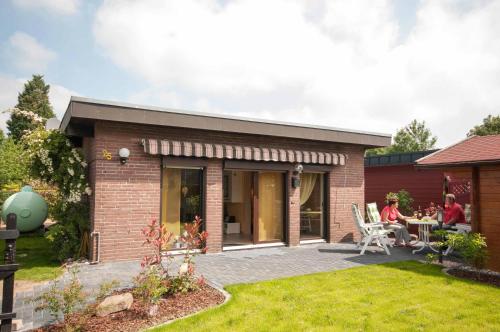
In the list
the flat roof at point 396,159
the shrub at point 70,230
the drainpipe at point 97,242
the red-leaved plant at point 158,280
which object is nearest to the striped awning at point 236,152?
the drainpipe at point 97,242

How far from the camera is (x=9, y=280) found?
408 centimetres

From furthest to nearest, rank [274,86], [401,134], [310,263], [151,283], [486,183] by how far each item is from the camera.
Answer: [401,134]
[274,86]
[310,263]
[486,183]
[151,283]

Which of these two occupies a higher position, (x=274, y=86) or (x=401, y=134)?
(x=401, y=134)

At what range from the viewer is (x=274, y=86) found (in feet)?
55.4

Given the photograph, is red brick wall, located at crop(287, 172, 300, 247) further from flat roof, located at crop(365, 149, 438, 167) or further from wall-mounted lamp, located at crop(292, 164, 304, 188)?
flat roof, located at crop(365, 149, 438, 167)

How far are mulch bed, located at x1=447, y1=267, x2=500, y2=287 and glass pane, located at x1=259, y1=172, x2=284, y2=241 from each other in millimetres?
4776

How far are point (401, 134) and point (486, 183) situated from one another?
45.3m

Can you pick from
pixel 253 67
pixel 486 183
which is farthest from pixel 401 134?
pixel 486 183

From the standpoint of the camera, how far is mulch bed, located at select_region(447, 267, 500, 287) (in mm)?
6582

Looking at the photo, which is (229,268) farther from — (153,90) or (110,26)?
(153,90)

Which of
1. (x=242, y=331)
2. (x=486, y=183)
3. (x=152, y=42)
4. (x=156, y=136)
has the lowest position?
(x=242, y=331)

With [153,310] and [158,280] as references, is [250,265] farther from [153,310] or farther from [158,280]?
[153,310]

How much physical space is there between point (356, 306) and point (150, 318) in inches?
115

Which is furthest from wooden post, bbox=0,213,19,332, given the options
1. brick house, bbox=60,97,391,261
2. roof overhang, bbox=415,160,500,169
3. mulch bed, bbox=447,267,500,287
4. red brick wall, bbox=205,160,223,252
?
roof overhang, bbox=415,160,500,169
